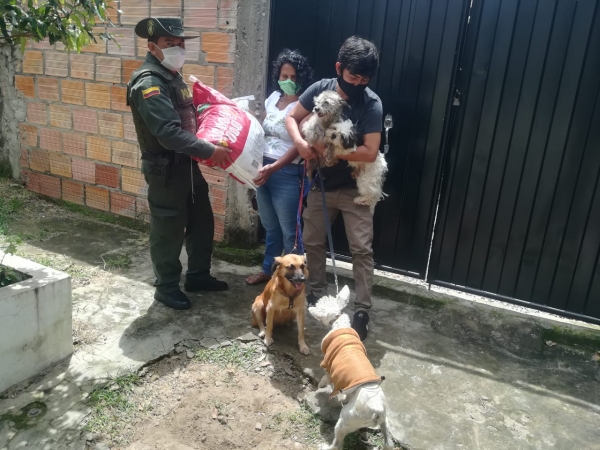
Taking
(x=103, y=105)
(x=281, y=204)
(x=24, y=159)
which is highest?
(x=103, y=105)

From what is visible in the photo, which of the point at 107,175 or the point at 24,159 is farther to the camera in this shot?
the point at 24,159

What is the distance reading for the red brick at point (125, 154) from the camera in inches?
193

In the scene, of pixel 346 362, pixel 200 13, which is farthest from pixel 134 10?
pixel 346 362

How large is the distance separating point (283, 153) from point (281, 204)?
0.40 m

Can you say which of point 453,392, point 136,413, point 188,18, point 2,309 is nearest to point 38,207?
point 188,18

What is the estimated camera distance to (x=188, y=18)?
4254mm

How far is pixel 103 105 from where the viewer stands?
496 centimetres

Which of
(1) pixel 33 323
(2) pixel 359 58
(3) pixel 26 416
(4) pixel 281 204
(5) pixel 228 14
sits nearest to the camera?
(3) pixel 26 416

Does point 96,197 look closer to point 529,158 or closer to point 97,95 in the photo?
point 97,95

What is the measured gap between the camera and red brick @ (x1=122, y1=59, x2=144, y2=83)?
4.64m

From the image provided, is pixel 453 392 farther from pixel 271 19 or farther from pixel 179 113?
pixel 271 19

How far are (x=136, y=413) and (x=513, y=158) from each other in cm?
311

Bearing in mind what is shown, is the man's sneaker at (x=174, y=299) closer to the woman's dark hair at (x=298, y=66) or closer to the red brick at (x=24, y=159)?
the woman's dark hair at (x=298, y=66)

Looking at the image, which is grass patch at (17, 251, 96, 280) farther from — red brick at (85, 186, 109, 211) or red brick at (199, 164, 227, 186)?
red brick at (199, 164, 227, 186)
